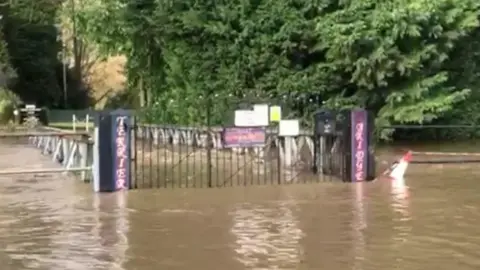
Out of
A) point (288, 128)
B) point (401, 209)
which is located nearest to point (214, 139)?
point (288, 128)

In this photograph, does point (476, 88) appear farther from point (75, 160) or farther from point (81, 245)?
point (81, 245)

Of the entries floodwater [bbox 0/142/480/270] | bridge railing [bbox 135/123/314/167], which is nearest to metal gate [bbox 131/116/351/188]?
bridge railing [bbox 135/123/314/167]

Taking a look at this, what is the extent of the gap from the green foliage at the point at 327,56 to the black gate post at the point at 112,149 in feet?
41.5

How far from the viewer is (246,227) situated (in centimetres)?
1199

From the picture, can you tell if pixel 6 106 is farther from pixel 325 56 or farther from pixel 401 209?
pixel 401 209

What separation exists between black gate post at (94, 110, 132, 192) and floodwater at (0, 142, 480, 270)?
1.44 feet

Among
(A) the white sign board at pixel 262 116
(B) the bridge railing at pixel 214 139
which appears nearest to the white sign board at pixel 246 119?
(A) the white sign board at pixel 262 116

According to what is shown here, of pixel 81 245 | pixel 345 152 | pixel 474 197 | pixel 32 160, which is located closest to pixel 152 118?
pixel 32 160

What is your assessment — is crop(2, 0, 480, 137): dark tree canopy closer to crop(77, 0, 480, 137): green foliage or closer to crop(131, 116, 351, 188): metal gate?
crop(77, 0, 480, 137): green foliage

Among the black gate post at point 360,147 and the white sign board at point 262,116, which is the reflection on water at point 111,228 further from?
the black gate post at point 360,147

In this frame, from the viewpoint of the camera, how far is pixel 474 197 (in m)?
15.3

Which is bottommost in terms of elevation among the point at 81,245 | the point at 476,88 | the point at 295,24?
the point at 81,245

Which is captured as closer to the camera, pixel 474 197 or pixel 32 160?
pixel 474 197

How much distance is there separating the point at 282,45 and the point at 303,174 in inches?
517
